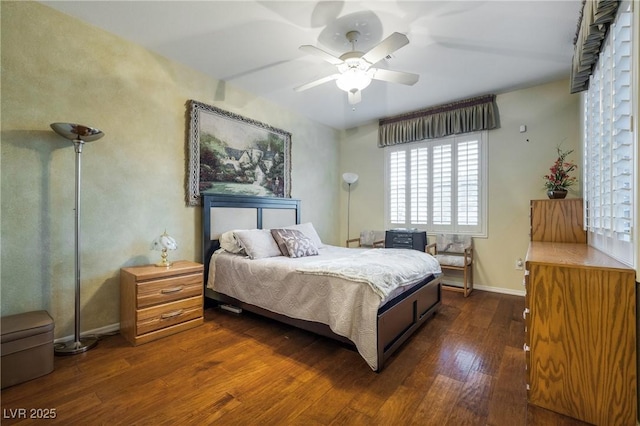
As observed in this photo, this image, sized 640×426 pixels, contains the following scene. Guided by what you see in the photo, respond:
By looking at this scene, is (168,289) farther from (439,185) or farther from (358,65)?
(439,185)

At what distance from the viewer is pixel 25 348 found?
1.88m

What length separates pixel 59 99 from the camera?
2379mm

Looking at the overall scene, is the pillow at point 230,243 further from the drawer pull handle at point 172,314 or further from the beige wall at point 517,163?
the beige wall at point 517,163

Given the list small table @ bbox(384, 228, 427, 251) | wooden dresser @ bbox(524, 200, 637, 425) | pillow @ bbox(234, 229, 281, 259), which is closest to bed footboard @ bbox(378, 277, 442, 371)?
wooden dresser @ bbox(524, 200, 637, 425)

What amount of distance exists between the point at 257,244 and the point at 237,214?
2.39 feet

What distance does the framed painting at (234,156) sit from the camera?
3.30 m

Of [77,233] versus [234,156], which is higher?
[234,156]

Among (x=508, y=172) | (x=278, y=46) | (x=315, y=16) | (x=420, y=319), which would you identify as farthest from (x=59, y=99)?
(x=508, y=172)

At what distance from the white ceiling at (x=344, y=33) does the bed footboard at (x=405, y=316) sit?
7.98ft

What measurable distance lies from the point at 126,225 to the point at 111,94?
1271mm

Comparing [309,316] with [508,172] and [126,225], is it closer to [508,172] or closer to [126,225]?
[126,225]

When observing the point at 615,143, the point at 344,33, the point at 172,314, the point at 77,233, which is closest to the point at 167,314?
the point at 172,314

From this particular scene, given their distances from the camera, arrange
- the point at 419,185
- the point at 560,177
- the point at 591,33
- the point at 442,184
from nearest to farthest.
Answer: the point at 591,33
the point at 560,177
the point at 442,184
the point at 419,185

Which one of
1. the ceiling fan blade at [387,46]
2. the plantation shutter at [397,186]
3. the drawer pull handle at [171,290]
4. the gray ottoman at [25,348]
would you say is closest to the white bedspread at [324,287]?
the drawer pull handle at [171,290]
